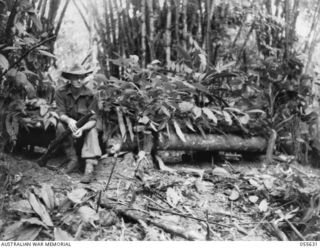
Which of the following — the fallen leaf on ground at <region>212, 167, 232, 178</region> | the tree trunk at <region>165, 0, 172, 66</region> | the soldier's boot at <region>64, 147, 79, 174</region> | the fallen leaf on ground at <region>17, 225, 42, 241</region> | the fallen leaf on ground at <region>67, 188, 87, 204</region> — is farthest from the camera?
the tree trunk at <region>165, 0, 172, 66</region>

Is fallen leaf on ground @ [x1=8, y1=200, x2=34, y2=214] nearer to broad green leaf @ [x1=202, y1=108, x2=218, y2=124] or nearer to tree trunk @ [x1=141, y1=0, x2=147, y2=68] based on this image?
broad green leaf @ [x1=202, y1=108, x2=218, y2=124]

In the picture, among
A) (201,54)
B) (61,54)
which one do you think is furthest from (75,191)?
(61,54)

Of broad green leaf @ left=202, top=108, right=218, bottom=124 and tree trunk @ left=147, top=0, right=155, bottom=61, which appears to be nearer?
broad green leaf @ left=202, top=108, right=218, bottom=124

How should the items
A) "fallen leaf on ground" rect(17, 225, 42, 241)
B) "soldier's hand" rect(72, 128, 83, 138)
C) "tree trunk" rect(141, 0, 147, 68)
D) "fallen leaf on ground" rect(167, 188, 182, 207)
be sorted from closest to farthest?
1. "fallen leaf on ground" rect(17, 225, 42, 241)
2. "fallen leaf on ground" rect(167, 188, 182, 207)
3. "soldier's hand" rect(72, 128, 83, 138)
4. "tree trunk" rect(141, 0, 147, 68)

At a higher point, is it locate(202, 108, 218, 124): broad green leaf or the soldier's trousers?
locate(202, 108, 218, 124): broad green leaf

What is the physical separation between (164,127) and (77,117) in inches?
30.8

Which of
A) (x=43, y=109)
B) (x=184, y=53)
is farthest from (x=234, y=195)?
(x=43, y=109)

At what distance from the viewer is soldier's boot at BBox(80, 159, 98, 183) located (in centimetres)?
298

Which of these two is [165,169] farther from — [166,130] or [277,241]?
[277,241]

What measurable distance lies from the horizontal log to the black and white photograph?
13 millimetres

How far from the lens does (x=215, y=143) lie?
3672 millimetres

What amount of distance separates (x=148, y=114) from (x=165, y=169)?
510 millimetres

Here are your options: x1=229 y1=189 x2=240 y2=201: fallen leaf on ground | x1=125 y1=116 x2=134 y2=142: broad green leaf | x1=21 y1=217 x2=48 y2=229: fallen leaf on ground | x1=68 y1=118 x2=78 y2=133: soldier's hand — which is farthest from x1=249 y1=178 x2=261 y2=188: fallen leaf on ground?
x1=21 y1=217 x2=48 y2=229: fallen leaf on ground

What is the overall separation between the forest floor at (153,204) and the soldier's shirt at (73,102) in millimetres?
434
